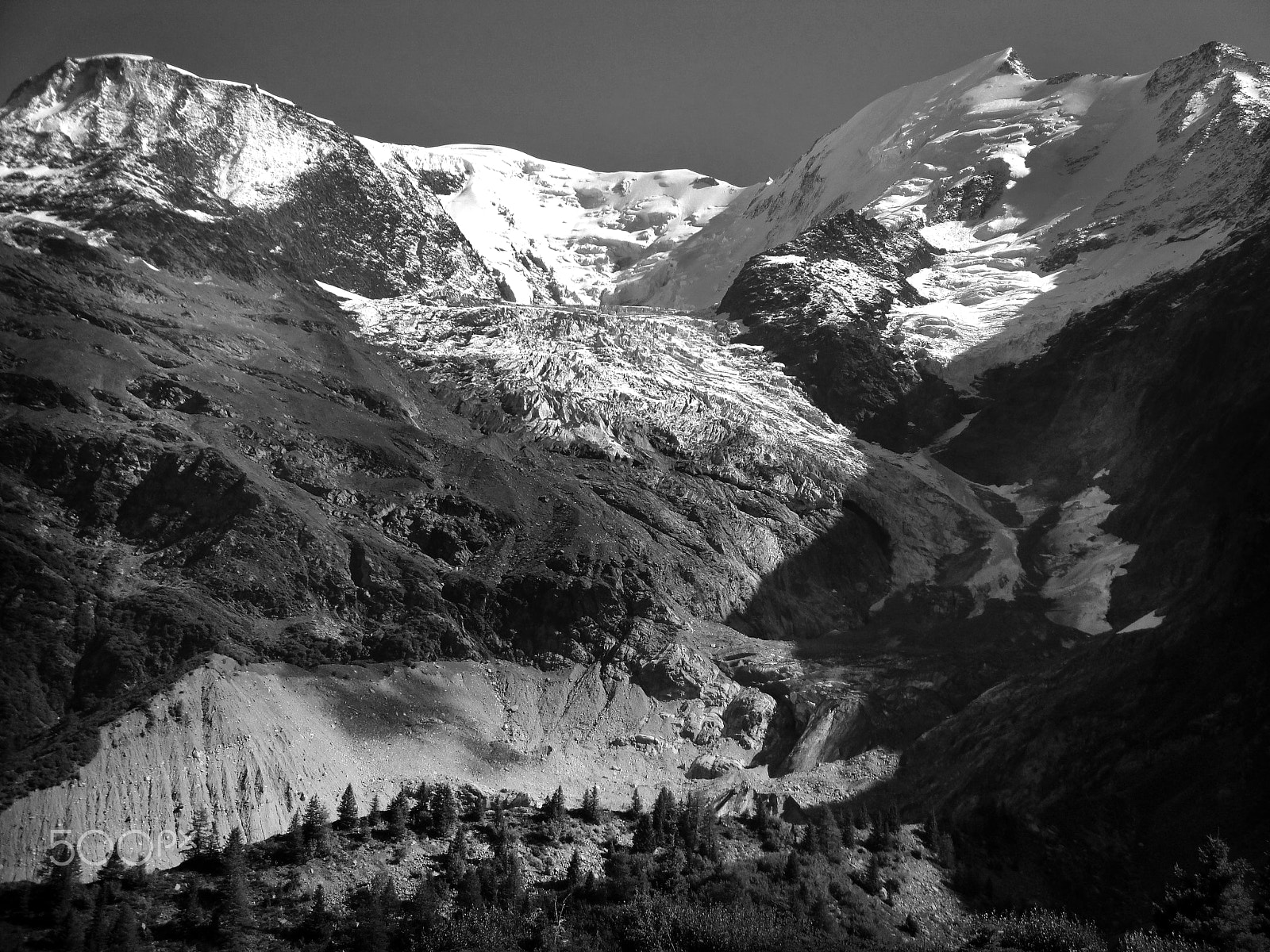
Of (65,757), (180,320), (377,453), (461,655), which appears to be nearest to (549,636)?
(461,655)

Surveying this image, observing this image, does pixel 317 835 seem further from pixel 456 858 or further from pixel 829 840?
pixel 829 840

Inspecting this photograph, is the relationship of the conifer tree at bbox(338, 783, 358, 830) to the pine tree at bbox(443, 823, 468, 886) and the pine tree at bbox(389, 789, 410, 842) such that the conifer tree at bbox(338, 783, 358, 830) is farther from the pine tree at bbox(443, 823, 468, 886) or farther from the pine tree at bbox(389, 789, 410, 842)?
the pine tree at bbox(443, 823, 468, 886)

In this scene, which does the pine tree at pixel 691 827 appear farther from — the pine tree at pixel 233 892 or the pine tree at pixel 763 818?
the pine tree at pixel 233 892

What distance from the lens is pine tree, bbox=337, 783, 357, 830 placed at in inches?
3492

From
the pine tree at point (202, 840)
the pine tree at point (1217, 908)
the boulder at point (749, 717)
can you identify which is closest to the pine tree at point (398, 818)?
the pine tree at point (202, 840)

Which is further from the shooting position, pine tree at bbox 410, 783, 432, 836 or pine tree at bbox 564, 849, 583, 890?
A: pine tree at bbox 410, 783, 432, 836

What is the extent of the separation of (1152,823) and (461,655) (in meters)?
60.8

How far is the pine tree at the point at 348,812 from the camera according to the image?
3492 inches

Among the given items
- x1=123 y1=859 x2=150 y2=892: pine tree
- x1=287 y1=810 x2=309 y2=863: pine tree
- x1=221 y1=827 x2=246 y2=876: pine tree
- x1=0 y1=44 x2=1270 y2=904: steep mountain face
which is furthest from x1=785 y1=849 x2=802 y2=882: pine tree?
x1=123 y1=859 x2=150 y2=892: pine tree

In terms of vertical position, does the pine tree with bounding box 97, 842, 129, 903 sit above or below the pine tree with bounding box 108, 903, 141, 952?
above

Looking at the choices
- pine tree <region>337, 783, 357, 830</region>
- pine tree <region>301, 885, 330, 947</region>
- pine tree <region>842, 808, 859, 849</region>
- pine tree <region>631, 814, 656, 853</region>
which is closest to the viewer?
pine tree <region>301, 885, 330, 947</region>

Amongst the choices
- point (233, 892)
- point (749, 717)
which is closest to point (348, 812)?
point (233, 892)

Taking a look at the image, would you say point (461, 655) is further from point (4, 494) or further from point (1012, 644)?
point (1012, 644)

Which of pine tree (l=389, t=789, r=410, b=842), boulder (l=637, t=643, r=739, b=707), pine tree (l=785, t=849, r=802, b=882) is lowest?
pine tree (l=389, t=789, r=410, b=842)
